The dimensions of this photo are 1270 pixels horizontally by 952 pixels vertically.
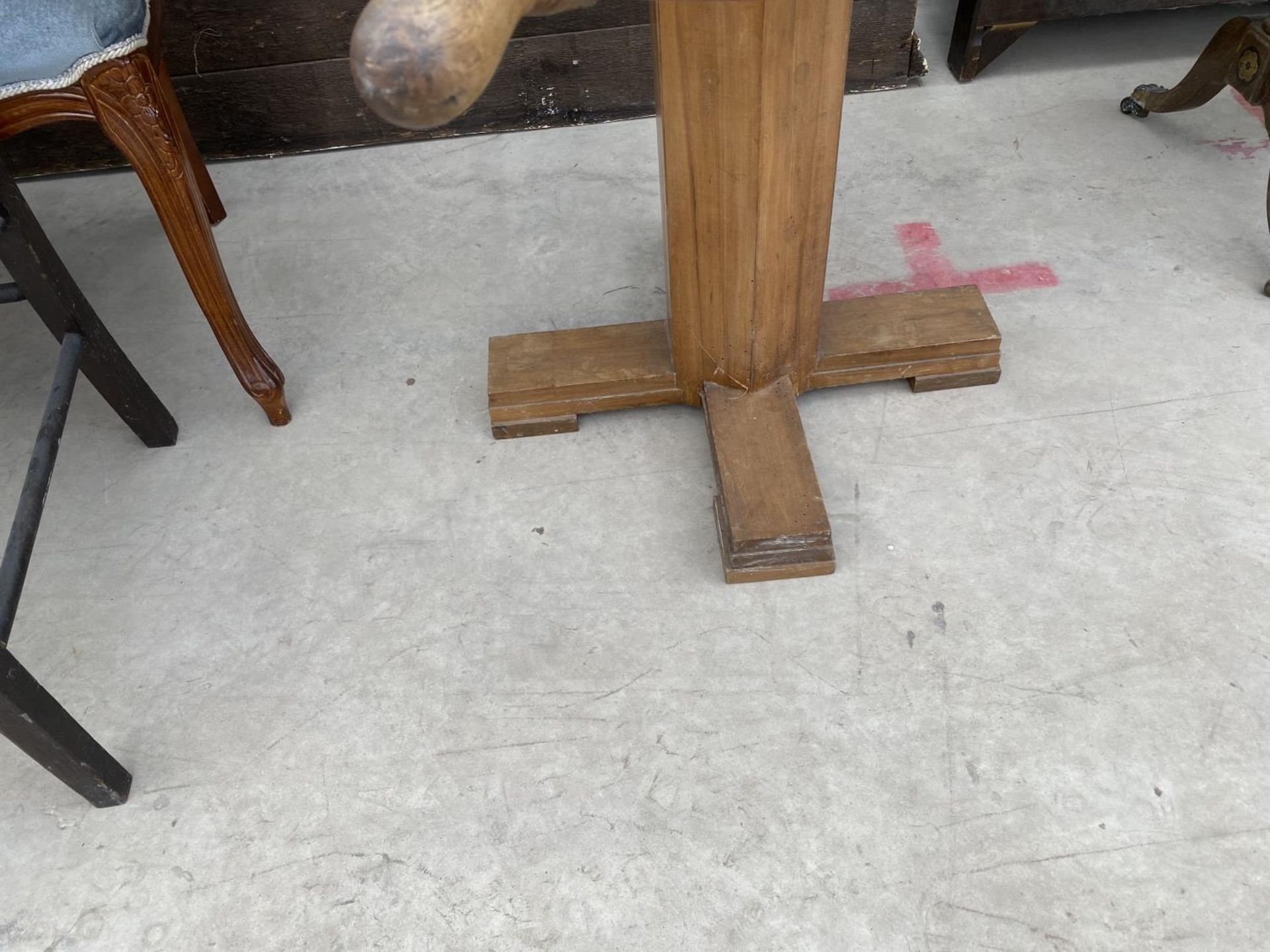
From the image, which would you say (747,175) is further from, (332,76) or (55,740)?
(332,76)

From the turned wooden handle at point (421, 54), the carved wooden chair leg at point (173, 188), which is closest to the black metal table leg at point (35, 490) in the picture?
the carved wooden chair leg at point (173, 188)

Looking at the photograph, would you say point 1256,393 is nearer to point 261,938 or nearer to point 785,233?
point 785,233

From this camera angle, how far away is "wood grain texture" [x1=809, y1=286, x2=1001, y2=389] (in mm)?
1495

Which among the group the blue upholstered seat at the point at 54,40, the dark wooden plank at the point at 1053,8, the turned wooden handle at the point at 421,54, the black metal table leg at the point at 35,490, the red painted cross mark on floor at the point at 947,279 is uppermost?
the turned wooden handle at the point at 421,54

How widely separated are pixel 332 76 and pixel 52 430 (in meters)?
1.11

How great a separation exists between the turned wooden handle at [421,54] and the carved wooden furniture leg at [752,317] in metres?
0.07

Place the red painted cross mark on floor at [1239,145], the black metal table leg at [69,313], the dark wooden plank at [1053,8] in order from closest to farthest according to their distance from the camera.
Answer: the black metal table leg at [69,313] → the red painted cross mark on floor at [1239,145] → the dark wooden plank at [1053,8]

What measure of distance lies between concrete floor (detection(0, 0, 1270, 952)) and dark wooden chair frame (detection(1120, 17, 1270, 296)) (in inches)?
4.2

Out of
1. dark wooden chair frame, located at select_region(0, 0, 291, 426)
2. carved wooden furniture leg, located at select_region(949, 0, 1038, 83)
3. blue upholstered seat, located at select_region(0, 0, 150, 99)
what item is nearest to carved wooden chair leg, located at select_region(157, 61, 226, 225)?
dark wooden chair frame, located at select_region(0, 0, 291, 426)

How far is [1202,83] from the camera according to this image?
6.06ft

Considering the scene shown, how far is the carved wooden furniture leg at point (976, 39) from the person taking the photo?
2070 mm

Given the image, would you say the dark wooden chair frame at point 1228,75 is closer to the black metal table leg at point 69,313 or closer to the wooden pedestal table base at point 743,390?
the wooden pedestal table base at point 743,390

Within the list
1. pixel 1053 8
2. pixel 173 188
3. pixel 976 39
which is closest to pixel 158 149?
pixel 173 188

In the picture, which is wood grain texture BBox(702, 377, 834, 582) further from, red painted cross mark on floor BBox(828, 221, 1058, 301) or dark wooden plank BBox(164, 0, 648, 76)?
dark wooden plank BBox(164, 0, 648, 76)
